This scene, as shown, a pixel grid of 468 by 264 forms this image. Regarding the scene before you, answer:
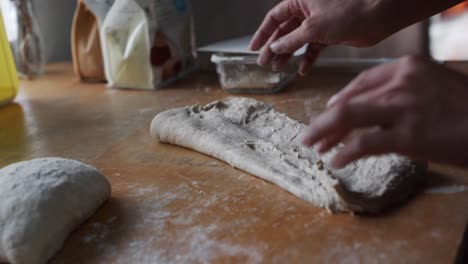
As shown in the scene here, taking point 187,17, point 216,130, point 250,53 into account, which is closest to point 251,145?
point 216,130

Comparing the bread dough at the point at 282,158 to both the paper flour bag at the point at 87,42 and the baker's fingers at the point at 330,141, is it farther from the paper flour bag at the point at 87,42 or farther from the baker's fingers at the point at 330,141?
the paper flour bag at the point at 87,42

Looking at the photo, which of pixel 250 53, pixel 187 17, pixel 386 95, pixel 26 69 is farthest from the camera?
pixel 26 69

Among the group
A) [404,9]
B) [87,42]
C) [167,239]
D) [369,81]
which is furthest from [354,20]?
[87,42]

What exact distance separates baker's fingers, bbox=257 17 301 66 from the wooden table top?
14 centimetres

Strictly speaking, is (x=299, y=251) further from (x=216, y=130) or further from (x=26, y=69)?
(x=26, y=69)

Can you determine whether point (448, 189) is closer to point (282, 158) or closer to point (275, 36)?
point (282, 158)

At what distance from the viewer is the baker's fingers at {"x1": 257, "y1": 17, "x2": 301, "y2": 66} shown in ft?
3.99

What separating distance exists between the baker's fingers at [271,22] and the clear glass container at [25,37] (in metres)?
0.84

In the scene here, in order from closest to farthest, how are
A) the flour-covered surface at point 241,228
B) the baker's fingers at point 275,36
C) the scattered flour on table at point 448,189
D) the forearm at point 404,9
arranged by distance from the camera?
the flour-covered surface at point 241,228 < the scattered flour on table at point 448,189 < the forearm at point 404,9 < the baker's fingers at point 275,36

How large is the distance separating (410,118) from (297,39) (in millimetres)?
556

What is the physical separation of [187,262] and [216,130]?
1.33 ft

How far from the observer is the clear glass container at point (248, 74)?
140 cm

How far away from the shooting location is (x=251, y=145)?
1000mm

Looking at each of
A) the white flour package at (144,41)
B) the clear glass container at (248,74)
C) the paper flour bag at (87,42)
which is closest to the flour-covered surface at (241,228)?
the clear glass container at (248,74)
